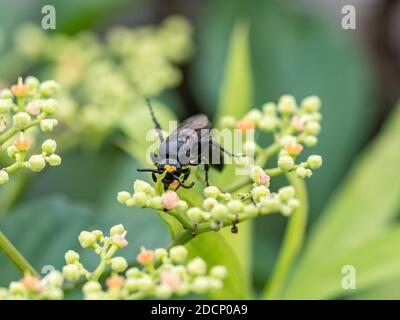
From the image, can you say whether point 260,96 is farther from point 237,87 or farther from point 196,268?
point 196,268

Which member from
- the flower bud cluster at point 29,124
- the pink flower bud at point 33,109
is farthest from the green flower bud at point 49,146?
the pink flower bud at point 33,109

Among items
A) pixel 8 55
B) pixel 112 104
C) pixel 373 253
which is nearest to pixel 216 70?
pixel 8 55

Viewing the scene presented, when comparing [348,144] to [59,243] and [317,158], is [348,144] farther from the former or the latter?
[317,158]

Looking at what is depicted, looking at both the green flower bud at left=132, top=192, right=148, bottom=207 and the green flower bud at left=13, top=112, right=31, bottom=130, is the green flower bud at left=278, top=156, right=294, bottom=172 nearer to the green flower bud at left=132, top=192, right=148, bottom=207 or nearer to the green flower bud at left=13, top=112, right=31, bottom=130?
the green flower bud at left=132, top=192, right=148, bottom=207

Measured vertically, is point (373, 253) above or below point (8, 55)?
below
